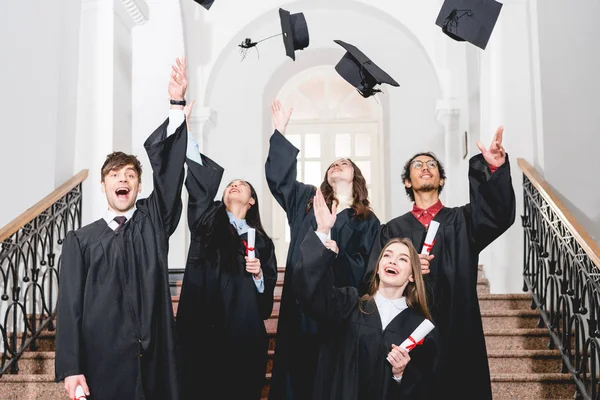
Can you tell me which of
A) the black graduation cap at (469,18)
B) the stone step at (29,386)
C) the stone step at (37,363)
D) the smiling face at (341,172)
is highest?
the black graduation cap at (469,18)

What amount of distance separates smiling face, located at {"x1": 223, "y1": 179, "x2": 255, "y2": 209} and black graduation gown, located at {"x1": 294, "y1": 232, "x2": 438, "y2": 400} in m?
1.21

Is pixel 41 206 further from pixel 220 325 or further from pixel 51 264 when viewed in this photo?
pixel 220 325

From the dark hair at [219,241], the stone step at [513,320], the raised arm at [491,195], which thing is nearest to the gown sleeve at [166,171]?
the dark hair at [219,241]

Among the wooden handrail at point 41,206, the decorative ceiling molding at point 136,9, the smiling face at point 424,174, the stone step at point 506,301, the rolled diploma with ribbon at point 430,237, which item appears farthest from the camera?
the decorative ceiling molding at point 136,9

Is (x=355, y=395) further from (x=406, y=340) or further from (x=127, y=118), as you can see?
(x=127, y=118)

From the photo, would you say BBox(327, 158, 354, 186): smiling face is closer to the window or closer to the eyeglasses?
the eyeglasses

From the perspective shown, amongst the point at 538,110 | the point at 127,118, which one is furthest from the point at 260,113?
the point at 538,110

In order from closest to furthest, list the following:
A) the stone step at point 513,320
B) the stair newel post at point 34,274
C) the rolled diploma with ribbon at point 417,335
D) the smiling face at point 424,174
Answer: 1. the rolled diploma with ribbon at point 417,335
2. the smiling face at point 424,174
3. the stair newel post at point 34,274
4. the stone step at point 513,320

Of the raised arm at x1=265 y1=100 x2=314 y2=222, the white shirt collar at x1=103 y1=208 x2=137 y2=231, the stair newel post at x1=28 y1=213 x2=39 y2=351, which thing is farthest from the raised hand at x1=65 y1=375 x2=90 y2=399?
the stair newel post at x1=28 y1=213 x2=39 y2=351

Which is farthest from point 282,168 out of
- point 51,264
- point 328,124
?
point 328,124

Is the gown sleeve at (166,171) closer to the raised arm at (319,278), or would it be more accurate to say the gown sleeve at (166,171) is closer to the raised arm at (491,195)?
the raised arm at (319,278)

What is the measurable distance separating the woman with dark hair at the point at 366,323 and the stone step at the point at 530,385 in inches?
59.8

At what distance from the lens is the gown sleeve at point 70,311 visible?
9.80 feet

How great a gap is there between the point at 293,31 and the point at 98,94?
6.72ft
